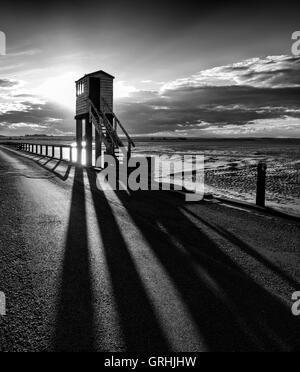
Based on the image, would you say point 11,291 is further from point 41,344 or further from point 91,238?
point 91,238

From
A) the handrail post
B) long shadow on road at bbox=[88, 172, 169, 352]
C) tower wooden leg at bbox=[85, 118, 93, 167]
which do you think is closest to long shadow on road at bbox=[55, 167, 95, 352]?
long shadow on road at bbox=[88, 172, 169, 352]

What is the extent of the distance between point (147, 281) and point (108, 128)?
15838 millimetres

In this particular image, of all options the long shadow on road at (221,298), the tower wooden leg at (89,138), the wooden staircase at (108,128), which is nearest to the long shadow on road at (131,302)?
the long shadow on road at (221,298)

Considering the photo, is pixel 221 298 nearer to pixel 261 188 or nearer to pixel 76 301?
pixel 76 301

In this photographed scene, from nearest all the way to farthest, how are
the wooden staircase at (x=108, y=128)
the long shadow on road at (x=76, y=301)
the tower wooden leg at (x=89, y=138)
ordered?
the long shadow on road at (x=76, y=301) < the wooden staircase at (x=108, y=128) < the tower wooden leg at (x=89, y=138)

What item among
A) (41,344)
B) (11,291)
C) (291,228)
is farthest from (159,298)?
(291,228)

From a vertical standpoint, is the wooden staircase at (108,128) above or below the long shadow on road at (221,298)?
above

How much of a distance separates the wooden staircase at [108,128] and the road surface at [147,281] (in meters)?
10.3

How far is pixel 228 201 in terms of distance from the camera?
345 inches

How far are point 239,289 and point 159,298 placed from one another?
94 cm

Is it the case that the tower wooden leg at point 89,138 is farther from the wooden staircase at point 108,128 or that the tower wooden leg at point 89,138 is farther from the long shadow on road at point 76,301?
the long shadow on road at point 76,301

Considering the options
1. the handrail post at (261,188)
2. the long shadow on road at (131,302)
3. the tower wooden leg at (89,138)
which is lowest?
the long shadow on road at (131,302)

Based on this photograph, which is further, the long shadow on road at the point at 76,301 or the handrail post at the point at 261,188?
the handrail post at the point at 261,188

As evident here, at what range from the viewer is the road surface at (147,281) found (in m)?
2.69
